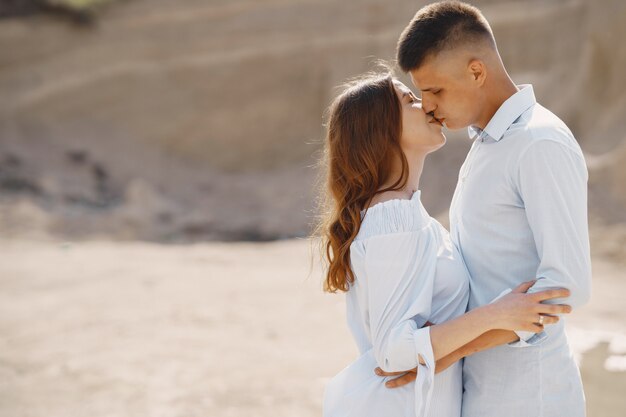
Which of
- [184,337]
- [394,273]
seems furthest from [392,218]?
[184,337]

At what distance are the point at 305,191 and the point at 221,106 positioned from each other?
9.04 ft

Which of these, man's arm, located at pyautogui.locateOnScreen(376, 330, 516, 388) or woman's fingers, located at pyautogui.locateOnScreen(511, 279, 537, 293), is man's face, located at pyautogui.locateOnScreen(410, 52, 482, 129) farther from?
man's arm, located at pyautogui.locateOnScreen(376, 330, 516, 388)

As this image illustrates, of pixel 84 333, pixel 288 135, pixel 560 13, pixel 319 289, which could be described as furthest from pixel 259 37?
pixel 84 333

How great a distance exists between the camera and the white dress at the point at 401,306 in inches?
79.6

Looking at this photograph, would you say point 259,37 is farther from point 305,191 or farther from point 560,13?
point 560,13

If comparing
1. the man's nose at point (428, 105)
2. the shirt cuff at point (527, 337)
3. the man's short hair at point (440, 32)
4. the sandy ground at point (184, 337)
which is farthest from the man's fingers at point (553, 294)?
the sandy ground at point (184, 337)

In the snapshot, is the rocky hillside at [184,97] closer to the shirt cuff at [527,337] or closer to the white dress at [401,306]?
the white dress at [401,306]

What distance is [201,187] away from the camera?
13.6 m

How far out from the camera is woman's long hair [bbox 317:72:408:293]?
223 centimetres

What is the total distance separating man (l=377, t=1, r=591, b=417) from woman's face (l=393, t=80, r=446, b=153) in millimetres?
36

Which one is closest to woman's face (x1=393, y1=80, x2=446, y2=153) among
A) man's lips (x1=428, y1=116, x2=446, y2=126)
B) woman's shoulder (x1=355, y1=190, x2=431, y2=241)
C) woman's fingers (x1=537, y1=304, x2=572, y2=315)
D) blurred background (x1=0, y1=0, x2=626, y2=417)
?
man's lips (x1=428, y1=116, x2=446, y2=126)

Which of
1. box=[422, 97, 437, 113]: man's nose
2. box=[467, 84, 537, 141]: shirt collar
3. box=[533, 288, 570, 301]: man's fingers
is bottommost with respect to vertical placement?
box=[533, 288, 570, 301]: man's fingers

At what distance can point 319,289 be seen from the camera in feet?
24.4

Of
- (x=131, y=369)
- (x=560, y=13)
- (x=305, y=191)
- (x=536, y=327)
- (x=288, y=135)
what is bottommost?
(x=131, y=369)
